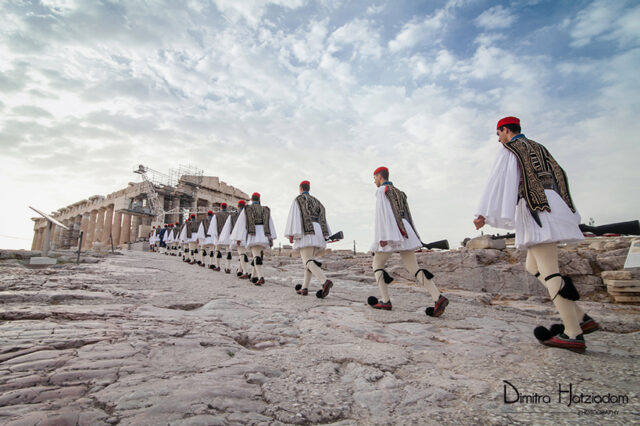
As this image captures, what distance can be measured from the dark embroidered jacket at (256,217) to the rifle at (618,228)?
6328mm

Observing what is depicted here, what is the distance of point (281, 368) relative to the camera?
6.08 ft

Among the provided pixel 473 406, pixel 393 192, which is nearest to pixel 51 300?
pixel 473 406

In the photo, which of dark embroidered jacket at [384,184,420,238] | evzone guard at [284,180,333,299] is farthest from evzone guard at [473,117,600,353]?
evzone guard at [284,180,333,299]

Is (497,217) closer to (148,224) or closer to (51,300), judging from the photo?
(51,300)

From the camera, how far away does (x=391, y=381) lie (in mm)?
1776

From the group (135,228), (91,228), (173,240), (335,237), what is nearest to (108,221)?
(91,228)

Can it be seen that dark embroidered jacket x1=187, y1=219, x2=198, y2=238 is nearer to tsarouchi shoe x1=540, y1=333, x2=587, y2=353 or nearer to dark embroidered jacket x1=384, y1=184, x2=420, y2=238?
dark embroidered jacket x1=384, y1=184, x2=420, y2=238

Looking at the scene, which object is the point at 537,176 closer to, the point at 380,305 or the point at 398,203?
the point at 398,203

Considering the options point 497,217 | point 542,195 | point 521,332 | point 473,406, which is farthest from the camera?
point 521,332

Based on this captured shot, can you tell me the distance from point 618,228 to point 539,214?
Result: 0.86 metres

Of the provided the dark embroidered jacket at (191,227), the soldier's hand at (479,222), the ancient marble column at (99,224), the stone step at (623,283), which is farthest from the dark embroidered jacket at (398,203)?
the ancient marble column at (99,224)

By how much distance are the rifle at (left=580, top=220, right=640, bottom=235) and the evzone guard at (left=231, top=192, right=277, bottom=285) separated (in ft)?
20.2

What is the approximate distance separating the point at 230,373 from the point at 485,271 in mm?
6302

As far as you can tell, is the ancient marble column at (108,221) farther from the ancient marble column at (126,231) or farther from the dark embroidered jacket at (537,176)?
the dark embroidered jacket at (537,176)
